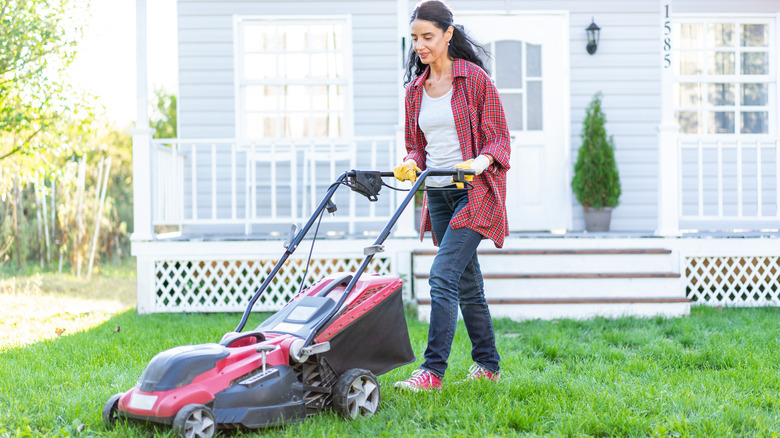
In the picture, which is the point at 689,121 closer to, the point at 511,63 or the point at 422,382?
the point at 511,63

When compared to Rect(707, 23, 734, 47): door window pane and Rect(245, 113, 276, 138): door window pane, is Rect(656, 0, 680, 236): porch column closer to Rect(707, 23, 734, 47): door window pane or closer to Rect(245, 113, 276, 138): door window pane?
Rect(707, 23, 734, 47): door window pane

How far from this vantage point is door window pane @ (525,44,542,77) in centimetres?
725

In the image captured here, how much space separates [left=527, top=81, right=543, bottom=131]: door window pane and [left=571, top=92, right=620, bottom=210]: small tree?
46cm

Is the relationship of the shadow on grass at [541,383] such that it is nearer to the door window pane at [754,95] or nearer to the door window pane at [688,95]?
the door window pane at [688,95]

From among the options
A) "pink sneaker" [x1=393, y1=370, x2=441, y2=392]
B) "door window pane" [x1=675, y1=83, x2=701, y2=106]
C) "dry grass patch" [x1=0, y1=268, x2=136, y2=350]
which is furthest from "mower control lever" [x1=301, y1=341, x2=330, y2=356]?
"door window pane" [x1=675, y1=83, x2=701, y2=106]

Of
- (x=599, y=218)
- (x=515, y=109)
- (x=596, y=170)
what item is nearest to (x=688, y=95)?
(x=596, y=170)

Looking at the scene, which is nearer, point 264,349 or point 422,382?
point 264,349

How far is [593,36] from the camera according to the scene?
23.5 ft

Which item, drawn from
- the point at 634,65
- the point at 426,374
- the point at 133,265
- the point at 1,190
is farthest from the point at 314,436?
the point at 133,265

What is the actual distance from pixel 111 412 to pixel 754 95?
22.6 feet

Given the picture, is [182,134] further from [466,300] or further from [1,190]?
[466,300]

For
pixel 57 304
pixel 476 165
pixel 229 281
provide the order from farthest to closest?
pixel 57 304 → pixel 229 281 → pixel 476 165

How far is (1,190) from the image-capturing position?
8805 millimetres

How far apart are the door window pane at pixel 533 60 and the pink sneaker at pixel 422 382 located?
15.8 ft
